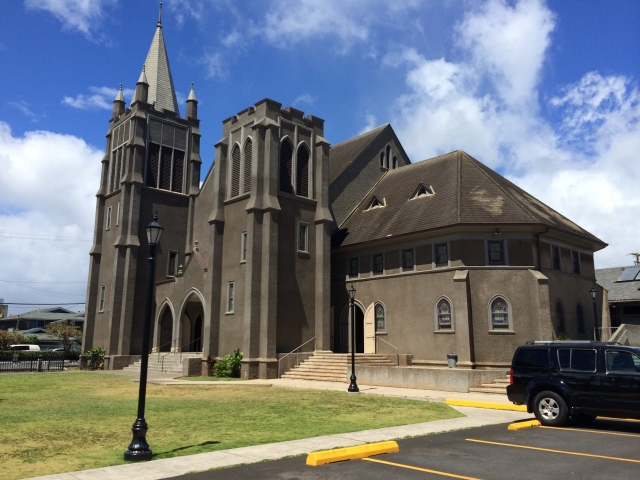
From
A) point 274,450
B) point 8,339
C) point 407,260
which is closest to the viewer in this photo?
point 274,450

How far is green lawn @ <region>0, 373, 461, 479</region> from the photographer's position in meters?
9.60

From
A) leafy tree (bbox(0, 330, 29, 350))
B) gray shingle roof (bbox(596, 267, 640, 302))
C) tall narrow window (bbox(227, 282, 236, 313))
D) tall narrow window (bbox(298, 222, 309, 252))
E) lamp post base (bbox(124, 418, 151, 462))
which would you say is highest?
tall narrow window (bbox(298, 222, 309, 252))

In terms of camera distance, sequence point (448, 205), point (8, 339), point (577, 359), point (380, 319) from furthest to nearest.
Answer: point (8, 339) < point (380, 319) < point (448, 205) < point (577, 359)

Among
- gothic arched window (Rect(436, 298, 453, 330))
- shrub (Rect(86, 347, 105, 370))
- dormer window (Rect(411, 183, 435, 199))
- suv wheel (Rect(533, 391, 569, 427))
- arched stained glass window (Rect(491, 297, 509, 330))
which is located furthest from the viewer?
shrub (Rect(86, 347, 105, 370))

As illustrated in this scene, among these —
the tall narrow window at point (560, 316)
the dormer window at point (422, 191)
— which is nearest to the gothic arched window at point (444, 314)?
the tall narrow window at point (560, 316)

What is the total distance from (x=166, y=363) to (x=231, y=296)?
7.70 m

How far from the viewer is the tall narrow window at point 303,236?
106ft

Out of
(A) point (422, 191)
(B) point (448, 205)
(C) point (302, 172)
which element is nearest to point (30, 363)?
(C) point (302, 172)

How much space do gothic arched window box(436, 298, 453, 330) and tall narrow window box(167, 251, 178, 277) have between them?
21.6 meters

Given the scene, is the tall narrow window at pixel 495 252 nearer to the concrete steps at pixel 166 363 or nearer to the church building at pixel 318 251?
the church building at pixel 318 251

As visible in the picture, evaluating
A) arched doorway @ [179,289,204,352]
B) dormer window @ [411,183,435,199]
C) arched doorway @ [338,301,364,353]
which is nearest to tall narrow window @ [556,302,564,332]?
dormer window @ [411,183,435,199]

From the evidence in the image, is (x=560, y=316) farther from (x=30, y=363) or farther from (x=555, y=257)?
(x=30, y=363)

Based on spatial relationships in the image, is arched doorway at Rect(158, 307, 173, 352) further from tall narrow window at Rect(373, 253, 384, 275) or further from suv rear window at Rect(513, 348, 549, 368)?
suv rear window at Rect(513, 348, 549, 368)

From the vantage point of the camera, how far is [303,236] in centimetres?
3266
